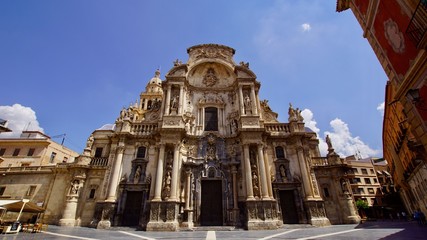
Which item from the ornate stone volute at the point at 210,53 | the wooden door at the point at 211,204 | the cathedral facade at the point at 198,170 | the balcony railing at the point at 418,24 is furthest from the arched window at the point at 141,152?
the balcony railing at the point at 418,24

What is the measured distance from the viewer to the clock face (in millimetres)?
6917

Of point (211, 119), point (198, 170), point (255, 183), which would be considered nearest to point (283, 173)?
point (255, 183)

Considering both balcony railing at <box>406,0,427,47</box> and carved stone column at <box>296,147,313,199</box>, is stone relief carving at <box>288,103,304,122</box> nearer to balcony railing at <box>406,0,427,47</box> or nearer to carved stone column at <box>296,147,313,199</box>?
carved stone column at <box>296,147,313,199</box>

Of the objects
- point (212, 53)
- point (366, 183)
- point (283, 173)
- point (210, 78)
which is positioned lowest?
point (283, 173)

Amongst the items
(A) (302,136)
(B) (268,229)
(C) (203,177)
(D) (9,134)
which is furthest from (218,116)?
(D) (9,134)

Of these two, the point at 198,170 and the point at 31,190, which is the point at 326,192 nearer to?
the point at 198,170

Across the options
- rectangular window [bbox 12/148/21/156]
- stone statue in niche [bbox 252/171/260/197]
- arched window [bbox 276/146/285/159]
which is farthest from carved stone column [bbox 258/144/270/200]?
rectangular window [bbox 12/148/21/156]

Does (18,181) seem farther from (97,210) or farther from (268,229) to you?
(268,229)

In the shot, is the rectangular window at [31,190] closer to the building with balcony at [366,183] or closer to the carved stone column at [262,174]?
the carved stone column at [262,174]

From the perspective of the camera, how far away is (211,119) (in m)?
21.2

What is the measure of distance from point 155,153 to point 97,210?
5.96 m

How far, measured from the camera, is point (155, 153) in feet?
59.1

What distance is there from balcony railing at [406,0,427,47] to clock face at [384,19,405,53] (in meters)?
0.77

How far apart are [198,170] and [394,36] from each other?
15.0 metres
